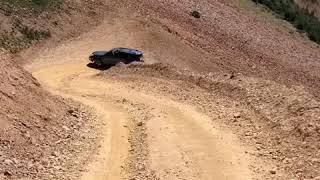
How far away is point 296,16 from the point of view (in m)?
68.2

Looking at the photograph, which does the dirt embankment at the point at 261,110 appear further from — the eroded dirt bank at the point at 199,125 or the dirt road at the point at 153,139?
the dirt road at the point at 153,139

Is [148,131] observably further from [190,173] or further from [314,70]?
[314,70]

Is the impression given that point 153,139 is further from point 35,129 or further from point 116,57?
point 116,57

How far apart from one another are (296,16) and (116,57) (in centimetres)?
3251

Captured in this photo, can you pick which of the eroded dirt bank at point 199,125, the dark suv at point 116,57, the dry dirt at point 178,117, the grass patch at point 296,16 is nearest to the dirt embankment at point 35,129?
the dry dirt at point 178,117

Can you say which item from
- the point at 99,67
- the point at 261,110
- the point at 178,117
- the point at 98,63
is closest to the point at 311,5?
the point at 98,63

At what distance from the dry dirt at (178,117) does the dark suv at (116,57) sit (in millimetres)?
1315

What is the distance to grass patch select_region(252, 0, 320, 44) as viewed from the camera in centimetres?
6462

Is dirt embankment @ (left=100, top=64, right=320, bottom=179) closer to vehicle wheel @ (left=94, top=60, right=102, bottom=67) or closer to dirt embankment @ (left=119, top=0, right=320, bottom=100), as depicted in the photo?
vehicle wheel @ (left=94, top=60, right=102, bottom=67)

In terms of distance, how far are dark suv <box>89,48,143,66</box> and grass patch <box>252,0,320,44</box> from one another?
1059 inches

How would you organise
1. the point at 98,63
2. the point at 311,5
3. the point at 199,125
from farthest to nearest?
1. the point at 311,5
2. the point at 98,63
3. the point at 199,125

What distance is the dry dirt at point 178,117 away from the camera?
16.6m

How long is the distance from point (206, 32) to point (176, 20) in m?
2.87

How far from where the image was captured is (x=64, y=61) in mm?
43688
